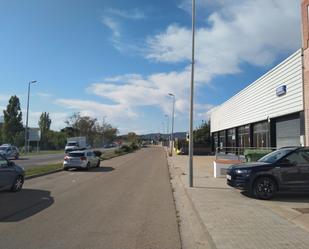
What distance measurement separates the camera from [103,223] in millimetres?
9469

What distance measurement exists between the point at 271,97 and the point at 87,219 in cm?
2553

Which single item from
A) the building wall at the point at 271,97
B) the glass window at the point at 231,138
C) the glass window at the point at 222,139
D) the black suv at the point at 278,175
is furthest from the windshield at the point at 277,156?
the glass window at the point at 222,139

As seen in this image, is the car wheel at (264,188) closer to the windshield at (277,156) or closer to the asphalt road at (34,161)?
the windshield at (277,156)

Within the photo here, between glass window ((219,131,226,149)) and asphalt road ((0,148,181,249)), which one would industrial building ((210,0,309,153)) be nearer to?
glass window ((219,131,226,149))

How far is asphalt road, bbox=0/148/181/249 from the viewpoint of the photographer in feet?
25.1

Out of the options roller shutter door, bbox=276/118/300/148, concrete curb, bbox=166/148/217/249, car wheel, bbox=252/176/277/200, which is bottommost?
concrete curb, bbox=166/148/217/249

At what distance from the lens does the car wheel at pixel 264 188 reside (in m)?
13.8

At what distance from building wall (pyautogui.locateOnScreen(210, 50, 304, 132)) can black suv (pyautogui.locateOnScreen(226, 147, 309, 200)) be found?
1209 centimetres

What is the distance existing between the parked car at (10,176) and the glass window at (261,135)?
22751mm

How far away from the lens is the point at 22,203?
12.3 m

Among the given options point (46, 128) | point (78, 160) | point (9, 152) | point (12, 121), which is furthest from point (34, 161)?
point (46, 128)

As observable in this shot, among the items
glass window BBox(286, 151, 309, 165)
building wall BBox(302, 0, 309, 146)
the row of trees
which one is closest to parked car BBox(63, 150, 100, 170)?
building wall BBox(302, 0, 309, 146)

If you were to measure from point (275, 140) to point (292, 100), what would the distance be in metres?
5.70

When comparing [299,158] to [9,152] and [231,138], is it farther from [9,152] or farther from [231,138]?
[231,138]
